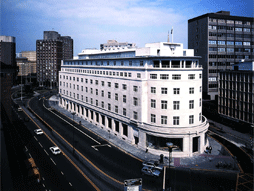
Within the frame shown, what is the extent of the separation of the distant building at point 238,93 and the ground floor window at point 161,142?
30.6 m

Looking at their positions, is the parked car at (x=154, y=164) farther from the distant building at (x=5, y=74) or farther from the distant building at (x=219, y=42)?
the distant building at (x=219, y=42)

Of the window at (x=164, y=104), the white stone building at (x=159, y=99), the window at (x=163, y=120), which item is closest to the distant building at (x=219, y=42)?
the white stone building at (x=159, y=99)

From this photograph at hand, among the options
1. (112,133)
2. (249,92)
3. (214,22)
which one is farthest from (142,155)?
(214,22)

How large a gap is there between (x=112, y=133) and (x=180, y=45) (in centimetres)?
3273

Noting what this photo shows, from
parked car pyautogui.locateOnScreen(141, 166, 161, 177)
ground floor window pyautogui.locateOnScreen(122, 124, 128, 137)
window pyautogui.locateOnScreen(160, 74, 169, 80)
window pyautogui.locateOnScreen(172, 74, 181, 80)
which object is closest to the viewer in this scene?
parked car pyautogui.locateOnScreen(141, 166, 161, 177)

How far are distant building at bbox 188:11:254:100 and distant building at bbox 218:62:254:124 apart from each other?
1450 inches

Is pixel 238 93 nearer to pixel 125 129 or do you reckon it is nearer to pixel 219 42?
pixel 125 129

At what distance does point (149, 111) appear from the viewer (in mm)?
55719

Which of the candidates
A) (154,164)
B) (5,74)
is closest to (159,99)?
(154,164)

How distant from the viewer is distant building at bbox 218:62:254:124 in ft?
225

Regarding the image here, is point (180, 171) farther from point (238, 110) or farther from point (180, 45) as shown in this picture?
point (238, 110)

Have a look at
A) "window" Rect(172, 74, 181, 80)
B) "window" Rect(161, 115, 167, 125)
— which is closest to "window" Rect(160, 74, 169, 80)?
"window" Rect(172, 74, 181, 80)

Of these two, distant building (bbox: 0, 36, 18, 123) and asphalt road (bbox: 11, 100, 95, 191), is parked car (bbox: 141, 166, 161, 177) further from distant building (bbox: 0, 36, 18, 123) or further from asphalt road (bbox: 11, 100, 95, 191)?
distant building (bbox: 0, 36, 18, 123)

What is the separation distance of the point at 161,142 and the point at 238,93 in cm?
3739
